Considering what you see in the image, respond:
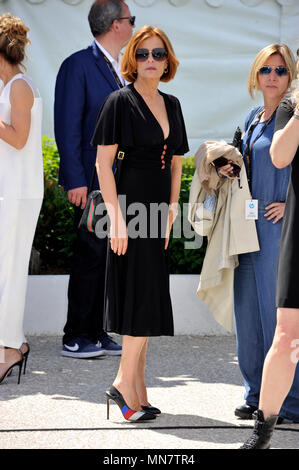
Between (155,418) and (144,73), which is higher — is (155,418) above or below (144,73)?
below

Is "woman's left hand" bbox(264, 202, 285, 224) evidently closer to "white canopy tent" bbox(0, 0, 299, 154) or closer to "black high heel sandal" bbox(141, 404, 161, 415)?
"black high heel sandal" bbox(141, 404, 161, 415)

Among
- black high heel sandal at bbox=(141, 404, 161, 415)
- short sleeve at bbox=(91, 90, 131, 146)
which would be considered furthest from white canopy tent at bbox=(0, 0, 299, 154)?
black high heel sandal at bbox=(141, 404, 161, 415)

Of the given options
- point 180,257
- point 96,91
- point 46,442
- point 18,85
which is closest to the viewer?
point 46,442

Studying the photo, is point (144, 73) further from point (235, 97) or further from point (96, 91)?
point (235, 97)

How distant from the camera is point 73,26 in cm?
891

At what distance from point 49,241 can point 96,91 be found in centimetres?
173

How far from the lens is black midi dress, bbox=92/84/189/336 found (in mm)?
4684

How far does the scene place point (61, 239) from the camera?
295 inches

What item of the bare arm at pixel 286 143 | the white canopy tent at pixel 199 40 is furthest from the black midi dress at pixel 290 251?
the white canopy tent at pixel 199 40

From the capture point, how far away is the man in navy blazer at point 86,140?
6.27m

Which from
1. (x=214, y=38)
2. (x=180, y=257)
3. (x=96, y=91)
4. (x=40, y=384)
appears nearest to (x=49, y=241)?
(x=180, y=257)

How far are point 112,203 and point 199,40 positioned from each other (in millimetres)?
4836

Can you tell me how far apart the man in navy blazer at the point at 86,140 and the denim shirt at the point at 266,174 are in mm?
1759

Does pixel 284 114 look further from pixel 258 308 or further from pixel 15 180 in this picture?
pixel 15 180
